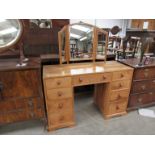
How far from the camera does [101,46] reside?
80.5 inches

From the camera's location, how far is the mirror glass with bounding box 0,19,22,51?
147 cm

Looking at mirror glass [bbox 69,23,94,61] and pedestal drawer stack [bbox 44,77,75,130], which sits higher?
mirror glass [bbox 69,23,94,61]

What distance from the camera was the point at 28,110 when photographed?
5.25 ft

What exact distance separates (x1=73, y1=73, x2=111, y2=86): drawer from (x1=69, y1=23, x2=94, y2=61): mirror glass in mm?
477

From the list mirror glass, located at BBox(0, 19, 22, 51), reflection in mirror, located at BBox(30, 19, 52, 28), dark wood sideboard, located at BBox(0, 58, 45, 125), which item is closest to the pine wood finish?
dark wood sideboard, located at BBox(0, 58, 45, 125)

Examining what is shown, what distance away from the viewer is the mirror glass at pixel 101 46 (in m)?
1.99

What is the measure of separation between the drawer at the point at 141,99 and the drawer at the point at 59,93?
104 cm

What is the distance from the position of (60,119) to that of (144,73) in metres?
1.38

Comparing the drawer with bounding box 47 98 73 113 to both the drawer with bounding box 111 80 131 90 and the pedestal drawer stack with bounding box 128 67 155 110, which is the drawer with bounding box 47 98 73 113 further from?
the pedestal drawer stack with bounding box 128 67 155 110

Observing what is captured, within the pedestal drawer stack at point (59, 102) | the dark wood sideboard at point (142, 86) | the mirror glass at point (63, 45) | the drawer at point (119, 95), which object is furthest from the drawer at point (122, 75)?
the mirror glass at point (63, 45)

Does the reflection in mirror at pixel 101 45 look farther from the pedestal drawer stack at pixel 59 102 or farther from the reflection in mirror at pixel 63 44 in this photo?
the pedestal drawer stack at pixel 59 102

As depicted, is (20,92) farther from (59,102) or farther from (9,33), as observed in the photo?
(9,33)
